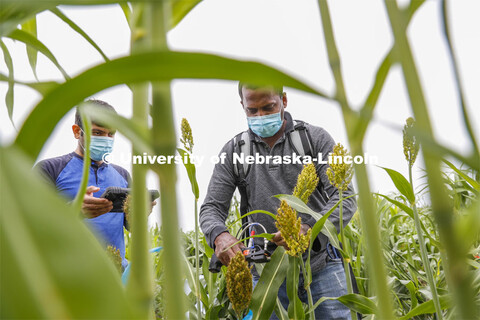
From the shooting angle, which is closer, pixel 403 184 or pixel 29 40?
pixel 29 40

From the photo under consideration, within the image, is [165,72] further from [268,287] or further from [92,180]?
[92,180]

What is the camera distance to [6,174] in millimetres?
115

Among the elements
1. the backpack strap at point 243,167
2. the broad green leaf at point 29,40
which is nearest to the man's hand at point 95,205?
the backpack strap at point 243,167

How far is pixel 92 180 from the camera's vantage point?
203cm

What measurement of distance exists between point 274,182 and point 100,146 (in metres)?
0.83

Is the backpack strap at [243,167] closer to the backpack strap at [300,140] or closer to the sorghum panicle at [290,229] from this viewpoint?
the backpack strap at [300,140]

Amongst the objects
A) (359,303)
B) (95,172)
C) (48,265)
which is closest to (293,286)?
(359,303)

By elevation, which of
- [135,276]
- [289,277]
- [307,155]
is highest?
[307,155]

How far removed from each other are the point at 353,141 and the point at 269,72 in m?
0.06

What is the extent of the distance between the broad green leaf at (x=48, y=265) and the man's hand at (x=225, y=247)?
1347 mm

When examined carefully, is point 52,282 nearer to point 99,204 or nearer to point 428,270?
point 428,270

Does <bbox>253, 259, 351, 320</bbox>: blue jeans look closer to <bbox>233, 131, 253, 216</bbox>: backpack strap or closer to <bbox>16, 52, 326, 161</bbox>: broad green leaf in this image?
<bbox>233, 131, 253, 216</bbox>: backpack strap

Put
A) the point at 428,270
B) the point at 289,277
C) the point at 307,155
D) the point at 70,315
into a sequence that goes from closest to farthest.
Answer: the point at 70,315 < the point at 428,270 < the point at 289,277 < the point at 307,155

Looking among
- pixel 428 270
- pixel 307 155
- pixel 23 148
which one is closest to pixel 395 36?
pixel 23 148
